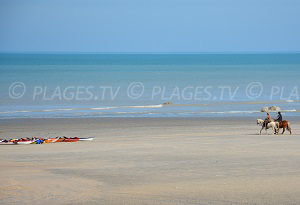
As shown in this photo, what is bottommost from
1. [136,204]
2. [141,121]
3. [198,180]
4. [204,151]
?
[136,204]

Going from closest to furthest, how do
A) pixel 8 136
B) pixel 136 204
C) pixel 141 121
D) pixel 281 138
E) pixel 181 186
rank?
pixel 136 204
pixel 181 186
pixel 281 138
pixel 8 136
pixel 141 121

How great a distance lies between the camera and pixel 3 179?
1377 centimetres

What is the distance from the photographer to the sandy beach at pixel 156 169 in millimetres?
12258

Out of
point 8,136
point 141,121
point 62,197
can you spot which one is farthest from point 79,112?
point 62,197

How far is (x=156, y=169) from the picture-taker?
15250 mm

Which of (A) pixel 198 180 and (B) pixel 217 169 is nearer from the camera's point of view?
(A) pixel 198 180

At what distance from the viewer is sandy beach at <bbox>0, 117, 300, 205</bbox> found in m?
12.3

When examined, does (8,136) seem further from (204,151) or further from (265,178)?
(265,178)

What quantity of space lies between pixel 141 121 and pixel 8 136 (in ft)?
27.0

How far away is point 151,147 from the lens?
64.4ft

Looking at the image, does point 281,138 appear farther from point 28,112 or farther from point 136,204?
point 28,112

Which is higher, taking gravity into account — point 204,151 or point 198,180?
point 204,151

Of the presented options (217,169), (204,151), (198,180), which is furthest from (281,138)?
(198,180)

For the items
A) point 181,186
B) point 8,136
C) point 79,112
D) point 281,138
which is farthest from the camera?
point 79,112
